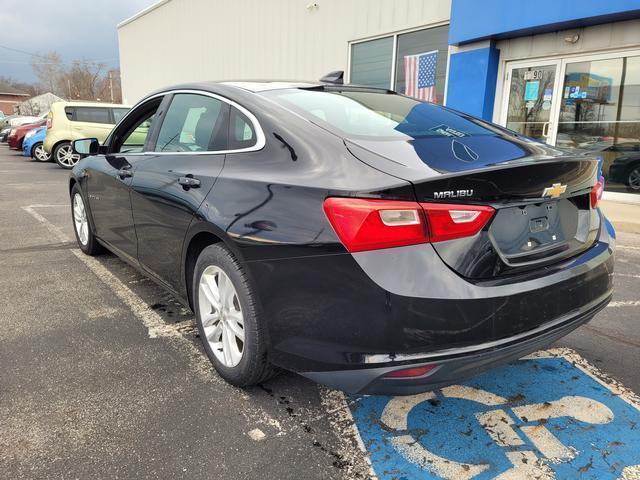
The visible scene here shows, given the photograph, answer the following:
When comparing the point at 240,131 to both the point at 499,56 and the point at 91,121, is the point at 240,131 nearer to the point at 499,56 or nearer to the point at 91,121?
the point at 499,56

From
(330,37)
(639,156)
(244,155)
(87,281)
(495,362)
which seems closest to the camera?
(495,362)

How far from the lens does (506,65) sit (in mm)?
9555

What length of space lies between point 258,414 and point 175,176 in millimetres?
1376

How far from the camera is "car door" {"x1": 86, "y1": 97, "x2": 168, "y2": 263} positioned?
11.4ft

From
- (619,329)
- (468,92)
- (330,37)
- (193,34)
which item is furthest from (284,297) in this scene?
(193,34)

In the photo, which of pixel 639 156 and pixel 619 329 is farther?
pixel 639 156

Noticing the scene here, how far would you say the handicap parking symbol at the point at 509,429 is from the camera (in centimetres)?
199

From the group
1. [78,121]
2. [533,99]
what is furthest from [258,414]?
[78,121]

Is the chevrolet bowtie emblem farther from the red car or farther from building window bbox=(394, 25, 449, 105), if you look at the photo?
the red car

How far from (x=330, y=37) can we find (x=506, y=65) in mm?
5126

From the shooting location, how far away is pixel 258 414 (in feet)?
7.70

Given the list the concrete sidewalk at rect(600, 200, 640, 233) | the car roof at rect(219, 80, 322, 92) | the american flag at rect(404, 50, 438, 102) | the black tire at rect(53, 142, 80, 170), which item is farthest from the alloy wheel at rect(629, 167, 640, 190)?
the black tire at rect(53, 142, 80, 170)

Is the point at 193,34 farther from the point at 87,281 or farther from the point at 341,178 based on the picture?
the point at 341,178

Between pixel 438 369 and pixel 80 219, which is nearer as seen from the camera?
pixel 438 369
